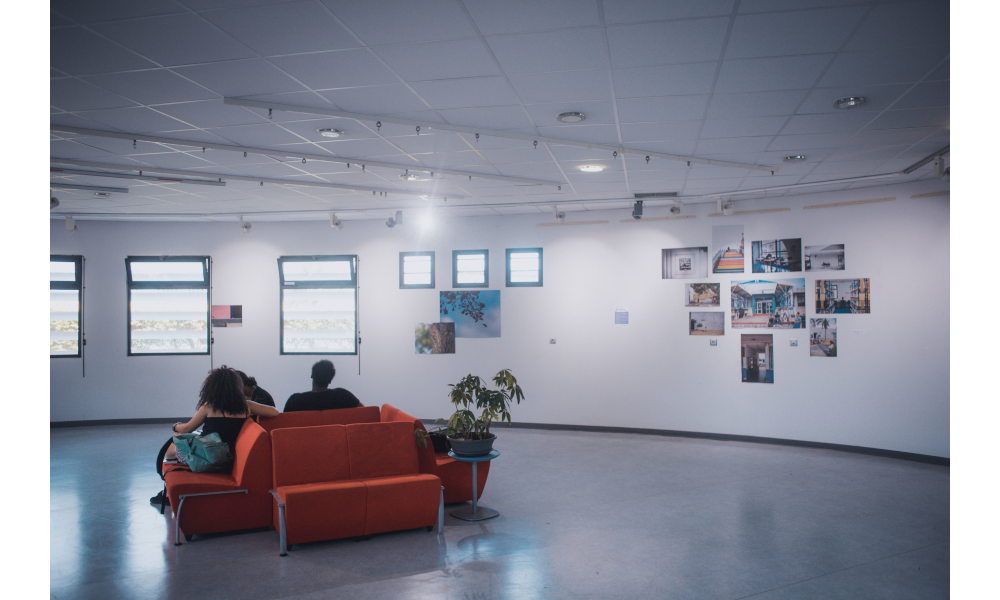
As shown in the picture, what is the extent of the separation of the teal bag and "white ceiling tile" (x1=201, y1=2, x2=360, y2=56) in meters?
3.30

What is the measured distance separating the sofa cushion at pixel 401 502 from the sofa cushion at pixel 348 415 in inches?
47.5

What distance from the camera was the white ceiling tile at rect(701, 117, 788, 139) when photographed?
16.3ft

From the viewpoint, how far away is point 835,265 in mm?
7848

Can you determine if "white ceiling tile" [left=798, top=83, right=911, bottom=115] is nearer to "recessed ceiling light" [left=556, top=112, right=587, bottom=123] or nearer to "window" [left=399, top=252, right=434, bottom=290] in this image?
"recessed ceiling light" [left=556, top=112, right=587, bottom=123]

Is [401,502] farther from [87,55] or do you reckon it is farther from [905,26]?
[905,26]

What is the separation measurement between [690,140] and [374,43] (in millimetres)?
3306

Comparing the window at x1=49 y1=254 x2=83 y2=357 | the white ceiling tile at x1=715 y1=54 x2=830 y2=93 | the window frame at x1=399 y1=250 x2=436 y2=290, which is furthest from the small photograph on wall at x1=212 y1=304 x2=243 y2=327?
the white ceiling tile at x1=715 y1=54 x2=830 y2=93

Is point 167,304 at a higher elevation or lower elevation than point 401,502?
higher

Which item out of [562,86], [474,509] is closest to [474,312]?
[474,509]

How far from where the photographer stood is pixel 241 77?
159 inches

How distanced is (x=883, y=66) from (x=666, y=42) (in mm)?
1570

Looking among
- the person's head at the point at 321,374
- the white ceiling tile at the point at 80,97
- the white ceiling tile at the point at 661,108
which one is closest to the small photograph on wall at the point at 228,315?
the person's head at the point at 321,374

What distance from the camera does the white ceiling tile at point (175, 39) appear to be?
3.25m
